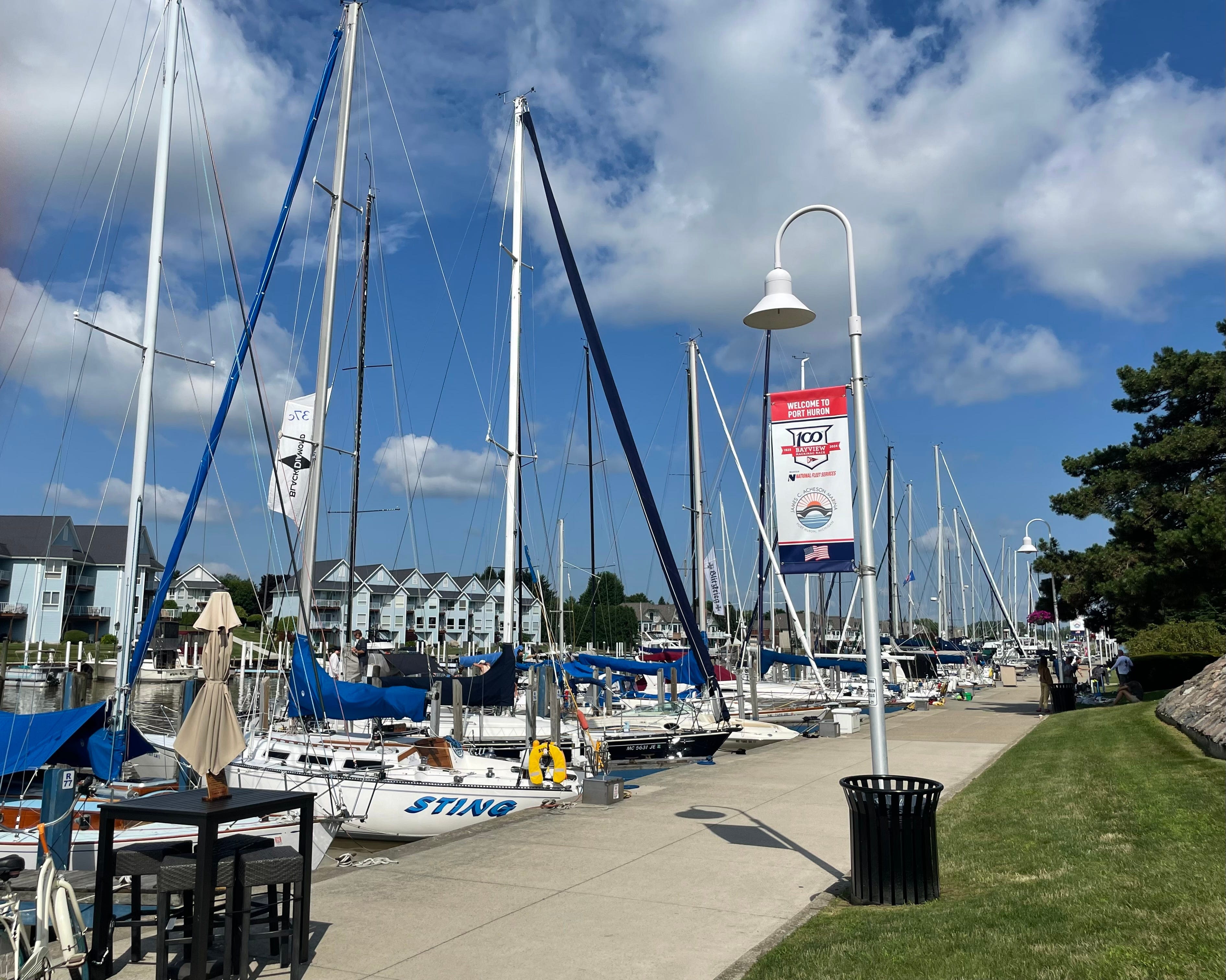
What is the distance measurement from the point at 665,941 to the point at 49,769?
5.55 m

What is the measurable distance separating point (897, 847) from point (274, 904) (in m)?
4.68

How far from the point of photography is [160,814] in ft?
19.2

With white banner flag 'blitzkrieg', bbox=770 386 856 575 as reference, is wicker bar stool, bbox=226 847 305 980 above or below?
below

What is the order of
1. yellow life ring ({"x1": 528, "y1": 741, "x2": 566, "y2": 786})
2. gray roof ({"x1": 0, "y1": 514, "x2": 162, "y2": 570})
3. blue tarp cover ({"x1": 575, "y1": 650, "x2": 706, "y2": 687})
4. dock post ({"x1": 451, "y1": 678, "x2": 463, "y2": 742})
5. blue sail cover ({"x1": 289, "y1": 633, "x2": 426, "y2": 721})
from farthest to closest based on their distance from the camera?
gray roof ({"x1": 0, "y1": 514, "x2": 162, "y2": 570}) → blue tarp cover ({"x1": 575, "y1": 650, "x2": 706, "y2": 687}) → dock post ({"x1": 451, "y1": 678, "x2": 463, "y2": 742}) → blue sail cover ({"x1": 289, "y1": 633, "x2": 426, "y2": 721}) → yellow life ring ({"x1": 528, "y1": 741, "x2": 566, "y2": 786})

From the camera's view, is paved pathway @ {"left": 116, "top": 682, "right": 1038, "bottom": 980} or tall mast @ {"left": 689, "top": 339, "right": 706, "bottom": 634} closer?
paved pathway @ {"left": 116, "top": 682, "right": 1038, "bottom": 980}

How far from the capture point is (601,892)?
841 cm

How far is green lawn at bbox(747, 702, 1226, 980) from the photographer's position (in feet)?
18.2

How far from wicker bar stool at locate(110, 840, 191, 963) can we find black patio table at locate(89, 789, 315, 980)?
137mm

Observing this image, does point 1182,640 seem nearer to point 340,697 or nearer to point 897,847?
point 340,697

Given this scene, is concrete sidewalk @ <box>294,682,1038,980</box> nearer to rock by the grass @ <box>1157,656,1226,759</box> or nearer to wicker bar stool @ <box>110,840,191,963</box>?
wicker bar stool @ <box>110,840,191,963</box>

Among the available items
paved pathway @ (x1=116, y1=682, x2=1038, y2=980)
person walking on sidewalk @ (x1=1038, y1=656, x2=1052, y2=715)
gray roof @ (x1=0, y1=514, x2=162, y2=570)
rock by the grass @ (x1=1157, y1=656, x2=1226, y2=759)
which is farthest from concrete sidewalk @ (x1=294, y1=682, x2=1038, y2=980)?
gray roof @ (x1=0, y1=514, x2=162, y2=570)

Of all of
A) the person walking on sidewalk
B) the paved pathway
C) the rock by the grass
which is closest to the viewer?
the paved pathway

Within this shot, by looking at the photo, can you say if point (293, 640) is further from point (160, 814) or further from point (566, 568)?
point (566, 568)

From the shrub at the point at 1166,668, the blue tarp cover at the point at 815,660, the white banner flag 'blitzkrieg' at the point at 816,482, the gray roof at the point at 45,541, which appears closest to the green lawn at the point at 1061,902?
the white banner flag 'blitzkrieg' at the point at 816,482
